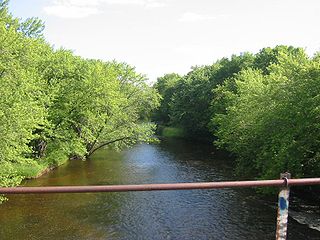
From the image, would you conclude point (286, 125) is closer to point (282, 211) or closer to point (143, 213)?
point (143, 213)

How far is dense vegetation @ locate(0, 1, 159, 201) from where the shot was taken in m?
21.3

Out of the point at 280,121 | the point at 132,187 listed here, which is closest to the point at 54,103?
the point at 280,121

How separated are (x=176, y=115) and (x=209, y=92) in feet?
30.9

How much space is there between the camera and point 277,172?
21391 millimetres

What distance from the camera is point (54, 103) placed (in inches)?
1321

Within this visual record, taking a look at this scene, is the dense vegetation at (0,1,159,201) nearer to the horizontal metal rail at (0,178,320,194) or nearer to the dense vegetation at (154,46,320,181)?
the dense vegetation at (154,46,320,181)

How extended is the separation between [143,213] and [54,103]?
17.1m

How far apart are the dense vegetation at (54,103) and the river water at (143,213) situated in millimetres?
2287

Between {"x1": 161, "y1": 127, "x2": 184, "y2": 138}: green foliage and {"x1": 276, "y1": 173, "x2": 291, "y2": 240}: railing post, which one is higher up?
{"x1": 276, "y1": 173, "x2": 291, "y2": 240}: railing post

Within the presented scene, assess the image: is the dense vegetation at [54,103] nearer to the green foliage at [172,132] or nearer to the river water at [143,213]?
the river water at [143,213]

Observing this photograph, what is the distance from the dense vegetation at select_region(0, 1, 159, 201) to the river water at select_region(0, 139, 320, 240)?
7.50ft

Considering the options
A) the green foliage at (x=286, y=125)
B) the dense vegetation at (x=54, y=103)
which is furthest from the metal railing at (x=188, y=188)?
the dense vegetation at (x=54, y=103)

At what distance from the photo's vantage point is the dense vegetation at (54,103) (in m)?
21.3

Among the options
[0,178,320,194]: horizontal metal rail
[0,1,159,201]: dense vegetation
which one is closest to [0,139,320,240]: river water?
[0,1,159,201]: dense vegetation
